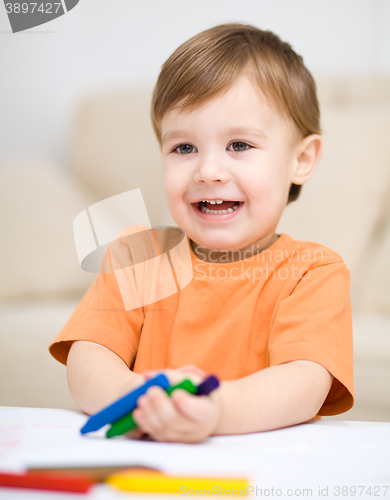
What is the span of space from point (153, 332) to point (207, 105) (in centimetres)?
33

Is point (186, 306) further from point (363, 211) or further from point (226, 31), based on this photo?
point (363, 211)

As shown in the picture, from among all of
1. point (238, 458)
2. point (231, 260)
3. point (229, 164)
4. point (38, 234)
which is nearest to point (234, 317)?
point (231, 260)

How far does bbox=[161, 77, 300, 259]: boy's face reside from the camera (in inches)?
24.3

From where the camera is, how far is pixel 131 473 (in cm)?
29

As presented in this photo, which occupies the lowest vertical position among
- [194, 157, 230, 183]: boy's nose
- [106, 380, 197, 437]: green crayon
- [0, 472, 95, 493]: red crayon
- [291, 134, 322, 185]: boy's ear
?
[106, 380, 197, 437]: green crayon

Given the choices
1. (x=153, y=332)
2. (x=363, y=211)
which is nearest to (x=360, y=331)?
(x=363, y=211)

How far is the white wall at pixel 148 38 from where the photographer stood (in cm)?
118

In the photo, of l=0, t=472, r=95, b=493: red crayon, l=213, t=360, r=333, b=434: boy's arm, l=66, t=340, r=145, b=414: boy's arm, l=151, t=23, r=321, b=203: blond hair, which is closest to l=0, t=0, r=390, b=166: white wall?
l=151, t=23, r=321, b=203: blond hair

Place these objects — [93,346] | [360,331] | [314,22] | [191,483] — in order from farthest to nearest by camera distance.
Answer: [314,22], [360,331], [93,346], [191,483]

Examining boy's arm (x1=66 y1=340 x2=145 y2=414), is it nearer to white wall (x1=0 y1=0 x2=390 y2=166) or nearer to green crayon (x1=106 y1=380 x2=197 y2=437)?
green crayon (x1=106 y1=380 x2=197 y2=437)

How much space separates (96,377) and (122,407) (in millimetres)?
172

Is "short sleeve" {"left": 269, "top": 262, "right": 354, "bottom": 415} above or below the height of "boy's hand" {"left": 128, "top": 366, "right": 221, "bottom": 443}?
below

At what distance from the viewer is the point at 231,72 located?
63 cm

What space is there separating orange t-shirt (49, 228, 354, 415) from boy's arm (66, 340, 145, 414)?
0.07 ft
